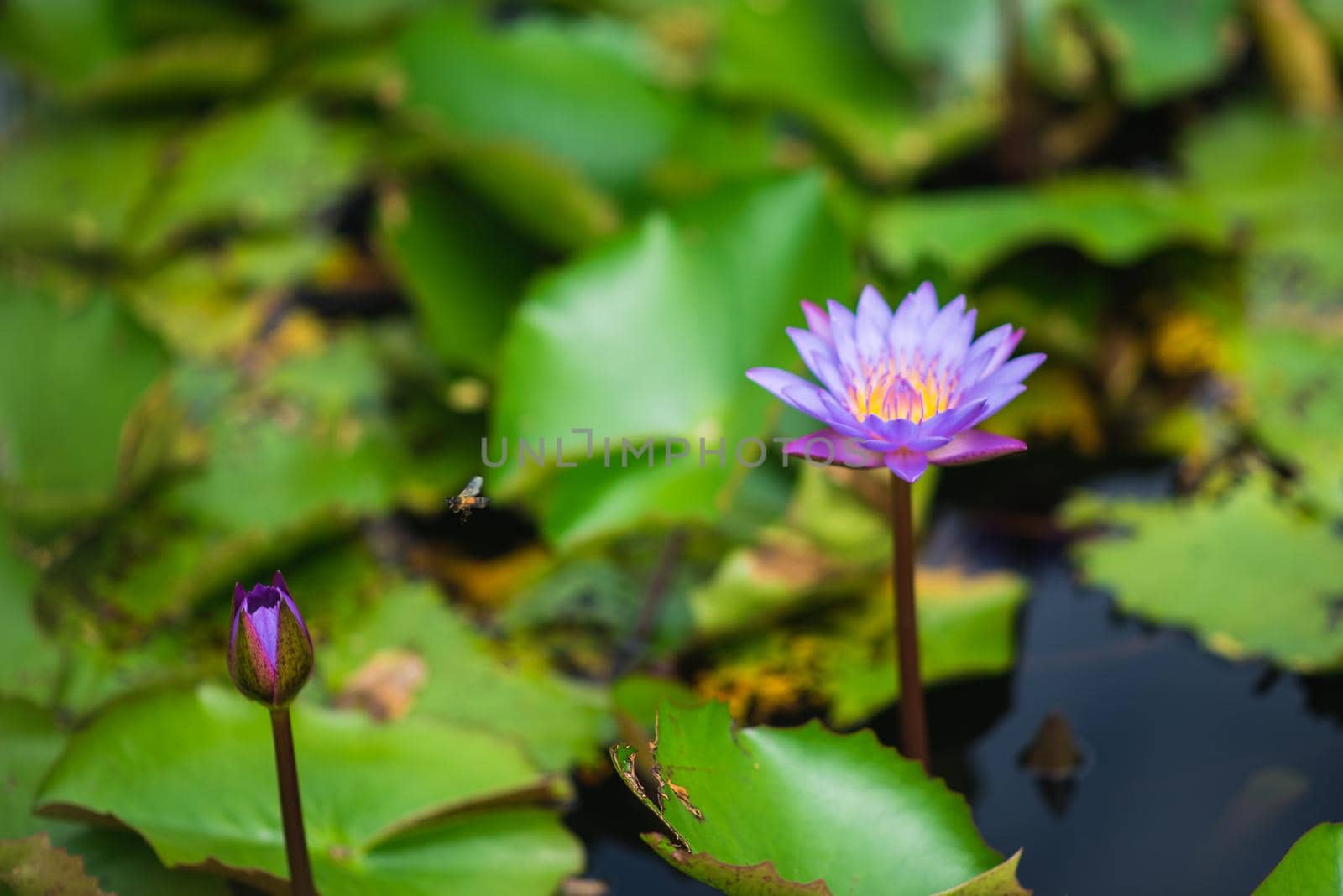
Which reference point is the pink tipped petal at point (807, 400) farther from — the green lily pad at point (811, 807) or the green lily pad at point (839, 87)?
the green lily pad at point (839, 87)

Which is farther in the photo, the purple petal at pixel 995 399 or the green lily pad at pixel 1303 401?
the green lily pad at pixel 1303 401

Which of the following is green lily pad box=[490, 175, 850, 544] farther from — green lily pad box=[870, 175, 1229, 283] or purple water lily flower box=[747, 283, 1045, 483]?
purple water lily flower box=[747, 283, 1045, 483]

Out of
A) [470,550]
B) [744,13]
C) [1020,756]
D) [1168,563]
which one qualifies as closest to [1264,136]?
[744,13]

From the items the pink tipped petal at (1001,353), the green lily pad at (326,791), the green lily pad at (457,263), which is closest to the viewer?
the pink tipped petal at (1001,353)

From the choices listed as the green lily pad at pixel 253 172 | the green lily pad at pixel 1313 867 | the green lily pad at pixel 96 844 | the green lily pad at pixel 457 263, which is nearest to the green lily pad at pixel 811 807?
the green lily pad at pixel 1313 867

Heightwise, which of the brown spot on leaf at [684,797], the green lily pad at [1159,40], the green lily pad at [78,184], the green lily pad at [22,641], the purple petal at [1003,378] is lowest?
the brown spot on leaf at [684,797]

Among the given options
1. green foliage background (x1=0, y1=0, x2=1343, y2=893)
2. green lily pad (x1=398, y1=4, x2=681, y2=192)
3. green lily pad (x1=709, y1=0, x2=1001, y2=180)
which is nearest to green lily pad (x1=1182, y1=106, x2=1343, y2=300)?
green foliage background (x1=0, y1=0, x2=1343, y2=893)

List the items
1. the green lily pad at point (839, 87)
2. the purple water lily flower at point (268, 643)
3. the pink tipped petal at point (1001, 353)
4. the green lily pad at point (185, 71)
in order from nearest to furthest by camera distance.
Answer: the purple water lily flower at point (268, 643) < the pink tipped petal at point (1001, 353) < the green lily pad at point (839, 87) < the green lily pad at point (185, 71)
